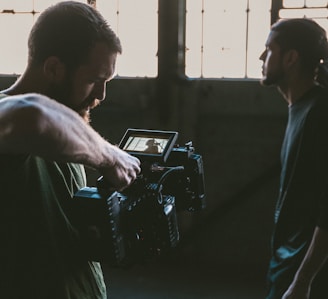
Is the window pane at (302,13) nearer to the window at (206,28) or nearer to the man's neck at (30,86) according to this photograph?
the window at (206,28)

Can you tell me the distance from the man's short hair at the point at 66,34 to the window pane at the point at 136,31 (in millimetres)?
2719

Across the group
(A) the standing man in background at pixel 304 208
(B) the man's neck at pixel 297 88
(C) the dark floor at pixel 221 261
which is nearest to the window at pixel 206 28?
(C) the dark floor at pixel 221 261

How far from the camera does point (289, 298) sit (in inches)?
63.6

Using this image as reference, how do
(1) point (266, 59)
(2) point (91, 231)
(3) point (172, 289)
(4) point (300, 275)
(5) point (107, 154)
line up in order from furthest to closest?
(3) point (172, 289)
(1) point (266, 59)
(4) point (300, 275)
(2) point (91, 231)
(5) point (107, 154)

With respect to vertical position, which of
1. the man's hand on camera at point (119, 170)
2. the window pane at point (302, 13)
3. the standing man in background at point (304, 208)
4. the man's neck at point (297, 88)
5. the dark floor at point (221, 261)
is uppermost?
the window pane at point (302, 13)

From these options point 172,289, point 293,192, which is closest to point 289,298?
point 293,192

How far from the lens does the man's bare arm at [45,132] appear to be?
2.60 ft

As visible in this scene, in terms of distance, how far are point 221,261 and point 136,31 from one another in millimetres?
1832

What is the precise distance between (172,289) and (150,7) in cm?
203

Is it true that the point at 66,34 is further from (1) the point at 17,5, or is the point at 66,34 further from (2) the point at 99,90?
(1) the point at 17,5

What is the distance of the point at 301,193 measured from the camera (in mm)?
1681

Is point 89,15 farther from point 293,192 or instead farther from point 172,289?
point 172,289

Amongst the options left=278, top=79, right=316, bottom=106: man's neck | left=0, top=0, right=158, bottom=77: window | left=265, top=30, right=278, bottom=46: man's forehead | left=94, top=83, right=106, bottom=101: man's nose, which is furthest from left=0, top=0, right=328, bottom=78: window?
left=94, top=83, right=106, bottom=101: man's nose

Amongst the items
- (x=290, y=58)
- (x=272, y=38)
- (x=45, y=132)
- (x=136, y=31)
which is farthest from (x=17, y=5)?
(x=45, y=132)
